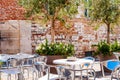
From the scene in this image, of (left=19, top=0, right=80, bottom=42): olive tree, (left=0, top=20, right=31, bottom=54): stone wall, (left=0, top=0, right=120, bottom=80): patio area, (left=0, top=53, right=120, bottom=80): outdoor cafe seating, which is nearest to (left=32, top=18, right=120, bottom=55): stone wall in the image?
(left=0, top=0, right=120, bottom=80): patio area

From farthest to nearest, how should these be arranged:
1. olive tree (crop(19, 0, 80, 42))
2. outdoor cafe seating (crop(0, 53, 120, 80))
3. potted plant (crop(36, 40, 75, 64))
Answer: olive tree (crop(19, 0, 80, 42)) → potted plant (crop(36, 40, 75, 64)) → outdoor cafe seating (crop(0, 53, 120, 80))

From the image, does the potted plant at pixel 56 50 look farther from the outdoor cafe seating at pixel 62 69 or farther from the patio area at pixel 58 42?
the outdoor cafe seating at pixel 62 69

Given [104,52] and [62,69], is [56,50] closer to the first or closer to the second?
[104,52]

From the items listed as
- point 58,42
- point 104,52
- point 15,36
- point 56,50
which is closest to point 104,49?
point 104,52

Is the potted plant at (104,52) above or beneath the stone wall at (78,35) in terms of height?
beneath

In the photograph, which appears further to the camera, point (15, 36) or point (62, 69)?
point (15, 36)

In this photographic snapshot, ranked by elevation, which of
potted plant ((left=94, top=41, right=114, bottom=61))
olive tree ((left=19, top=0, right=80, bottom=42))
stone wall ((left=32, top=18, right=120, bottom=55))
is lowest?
potted plant ((left=94, top=41, right=114, bottom=61))

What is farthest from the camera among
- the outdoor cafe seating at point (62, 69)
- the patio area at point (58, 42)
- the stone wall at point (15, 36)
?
the stone wall at point (15, 36)

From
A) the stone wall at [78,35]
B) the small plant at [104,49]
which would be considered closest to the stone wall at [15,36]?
the stone wall at [78,35]

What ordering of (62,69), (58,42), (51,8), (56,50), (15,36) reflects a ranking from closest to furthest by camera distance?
(62,69) → (56,50) → (51,8) → (58,42) → (15,36)

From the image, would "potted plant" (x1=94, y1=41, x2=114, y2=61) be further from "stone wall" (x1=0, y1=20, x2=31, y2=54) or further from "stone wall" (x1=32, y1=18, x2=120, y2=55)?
"stone wall" (x1=0, y1=20, x2=31, y2=54)

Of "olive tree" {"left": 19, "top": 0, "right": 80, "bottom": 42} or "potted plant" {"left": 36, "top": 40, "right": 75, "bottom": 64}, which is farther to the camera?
"olive tree" {"left": 19, "top": 0, "right": 80, "bottom": 42}

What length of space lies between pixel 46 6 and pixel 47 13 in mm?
272

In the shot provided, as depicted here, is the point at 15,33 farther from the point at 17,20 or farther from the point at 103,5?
the point at 103,5
